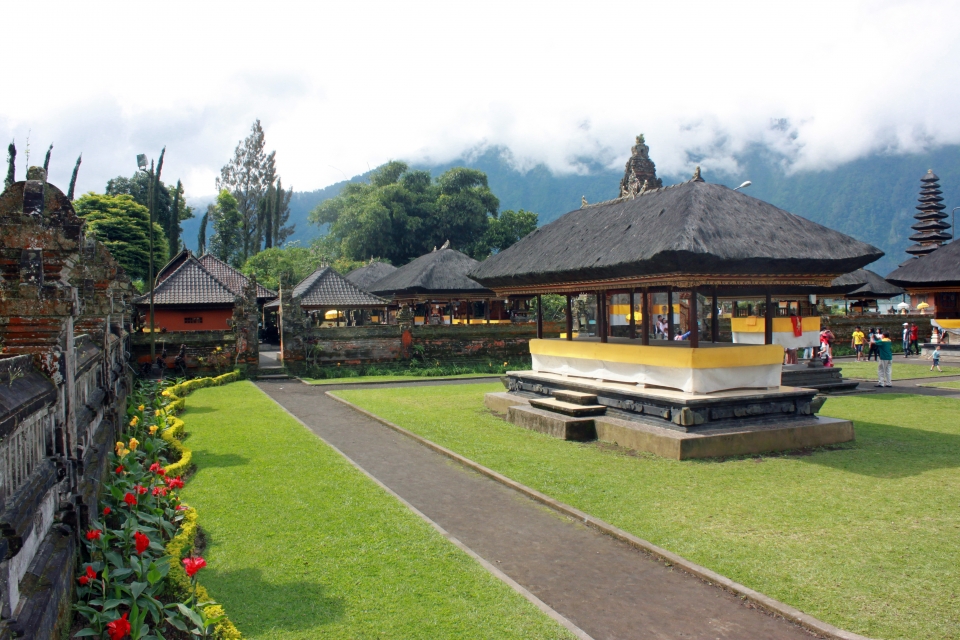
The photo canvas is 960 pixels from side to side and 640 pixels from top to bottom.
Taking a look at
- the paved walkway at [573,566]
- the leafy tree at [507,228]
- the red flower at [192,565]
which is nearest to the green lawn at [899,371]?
the paved walkway at [573,566]

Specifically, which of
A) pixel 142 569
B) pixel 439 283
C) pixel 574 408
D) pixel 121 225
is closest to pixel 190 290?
pixel 439 283

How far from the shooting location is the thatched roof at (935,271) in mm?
27625

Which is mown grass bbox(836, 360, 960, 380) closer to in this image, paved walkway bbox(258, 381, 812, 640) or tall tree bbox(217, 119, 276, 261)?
paved walkway bbox(258, 381, 812, 640)

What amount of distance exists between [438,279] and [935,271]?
67.0 feet

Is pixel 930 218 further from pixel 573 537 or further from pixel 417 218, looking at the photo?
pixel 573 537

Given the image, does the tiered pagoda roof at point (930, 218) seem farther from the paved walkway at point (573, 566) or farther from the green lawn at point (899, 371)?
the paved walkway at point (573, 566)

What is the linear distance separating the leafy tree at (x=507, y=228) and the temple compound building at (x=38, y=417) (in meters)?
47.7

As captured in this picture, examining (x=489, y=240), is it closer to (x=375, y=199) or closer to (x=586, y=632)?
(x=375, y=199)

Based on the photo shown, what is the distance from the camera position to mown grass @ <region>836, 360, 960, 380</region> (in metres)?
19.1

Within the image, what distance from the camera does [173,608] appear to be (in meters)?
4.52

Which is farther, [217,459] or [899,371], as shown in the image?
[899,371]

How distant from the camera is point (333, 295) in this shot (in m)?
27.0


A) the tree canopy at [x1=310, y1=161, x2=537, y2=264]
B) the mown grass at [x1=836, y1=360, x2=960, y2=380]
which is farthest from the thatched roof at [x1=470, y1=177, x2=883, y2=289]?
the tree canopy at [x1=310, y1=161, x2=537, y2=264]

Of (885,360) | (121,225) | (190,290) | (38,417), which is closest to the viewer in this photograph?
(38,417)
